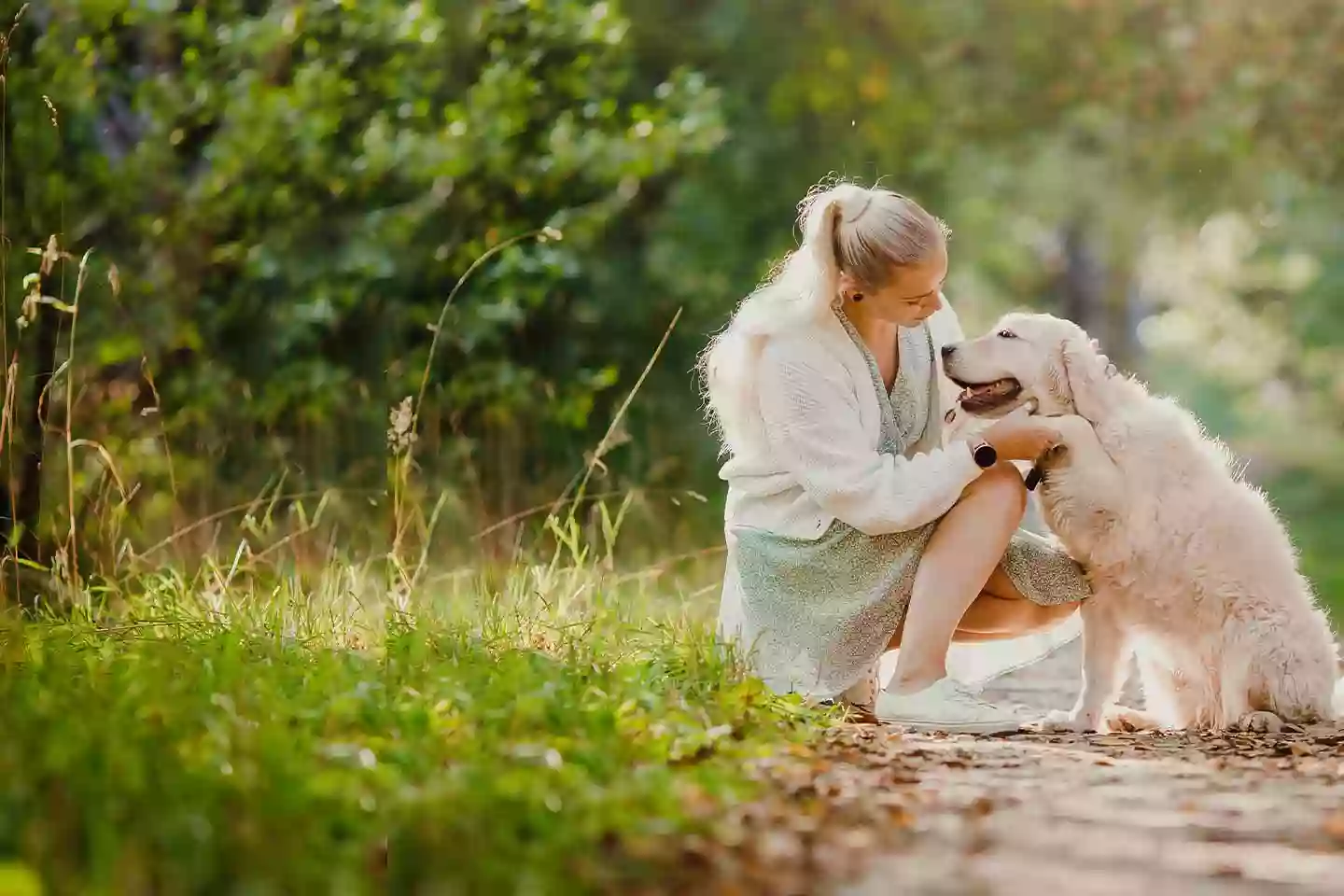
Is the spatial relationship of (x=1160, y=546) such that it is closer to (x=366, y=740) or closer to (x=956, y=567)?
(x=956, y=567)

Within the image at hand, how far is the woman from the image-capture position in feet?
12.8

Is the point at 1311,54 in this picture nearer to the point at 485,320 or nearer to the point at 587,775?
the point at 485,320

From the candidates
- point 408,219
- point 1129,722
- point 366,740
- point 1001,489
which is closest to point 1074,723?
point 1129,722

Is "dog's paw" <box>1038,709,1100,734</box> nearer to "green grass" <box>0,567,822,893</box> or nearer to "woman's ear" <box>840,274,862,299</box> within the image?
"green grass" <box>0,567,822,893</box>

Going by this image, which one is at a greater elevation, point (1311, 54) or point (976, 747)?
point (1311, 54)

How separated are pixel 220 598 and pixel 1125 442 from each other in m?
2.35

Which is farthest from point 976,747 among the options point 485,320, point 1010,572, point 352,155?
point 352,155

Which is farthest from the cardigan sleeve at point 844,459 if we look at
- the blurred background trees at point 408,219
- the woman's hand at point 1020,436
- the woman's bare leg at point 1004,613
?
the blurred background trees at point 408,219

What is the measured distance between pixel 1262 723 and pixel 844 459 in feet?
3.75

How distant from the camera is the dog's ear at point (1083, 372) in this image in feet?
13.3

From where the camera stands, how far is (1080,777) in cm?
306

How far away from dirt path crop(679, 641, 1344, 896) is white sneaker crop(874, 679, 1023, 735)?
163 millimetres

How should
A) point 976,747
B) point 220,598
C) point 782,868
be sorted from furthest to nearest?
1. point 220,598
2. point 976,747
3. point 782,868

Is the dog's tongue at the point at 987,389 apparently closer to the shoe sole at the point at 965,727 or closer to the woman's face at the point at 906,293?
the woman's face at the point at 906,293
